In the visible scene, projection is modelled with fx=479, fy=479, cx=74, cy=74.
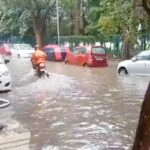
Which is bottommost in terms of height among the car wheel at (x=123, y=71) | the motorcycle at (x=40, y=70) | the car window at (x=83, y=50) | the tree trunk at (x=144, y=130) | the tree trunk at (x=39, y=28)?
the car wheel at (x=123, y=71)

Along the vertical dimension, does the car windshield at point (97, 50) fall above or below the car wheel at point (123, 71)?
above

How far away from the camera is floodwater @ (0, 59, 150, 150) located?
8.74 metres

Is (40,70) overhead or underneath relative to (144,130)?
underneath

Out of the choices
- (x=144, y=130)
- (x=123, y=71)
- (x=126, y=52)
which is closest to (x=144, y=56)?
(x=123, y=71)

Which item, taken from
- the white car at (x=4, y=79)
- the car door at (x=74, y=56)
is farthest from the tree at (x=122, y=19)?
the white car at (x=4, y=79)

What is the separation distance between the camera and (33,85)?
19.2 metres

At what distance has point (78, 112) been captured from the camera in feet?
39.3

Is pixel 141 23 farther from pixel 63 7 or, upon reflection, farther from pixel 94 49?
pixel 63 7

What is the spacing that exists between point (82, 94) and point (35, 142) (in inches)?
286

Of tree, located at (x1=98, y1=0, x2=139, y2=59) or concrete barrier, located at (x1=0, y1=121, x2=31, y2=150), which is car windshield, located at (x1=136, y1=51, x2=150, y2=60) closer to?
tree, located at (x1=98, y1=0, x2=139, y2=59)

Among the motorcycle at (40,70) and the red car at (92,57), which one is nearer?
the motorcycle at (40,70)

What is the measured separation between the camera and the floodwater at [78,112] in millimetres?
8736

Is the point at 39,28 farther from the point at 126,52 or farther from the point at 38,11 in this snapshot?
the point at 126,52

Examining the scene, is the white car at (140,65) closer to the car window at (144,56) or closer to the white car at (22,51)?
the car window at (144,56)
